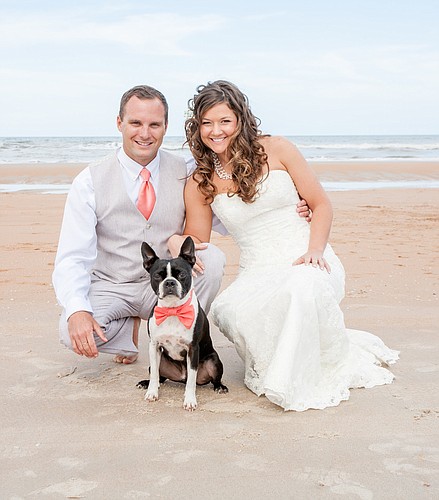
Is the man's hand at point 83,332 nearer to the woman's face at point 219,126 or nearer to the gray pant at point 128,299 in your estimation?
the gray pant at point 128,299

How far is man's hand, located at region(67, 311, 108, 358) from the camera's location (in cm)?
406

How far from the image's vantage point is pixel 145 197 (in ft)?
15.0

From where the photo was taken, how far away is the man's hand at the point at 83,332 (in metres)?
4.06

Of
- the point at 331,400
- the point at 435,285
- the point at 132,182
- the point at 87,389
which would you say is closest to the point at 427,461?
the point at 331,400

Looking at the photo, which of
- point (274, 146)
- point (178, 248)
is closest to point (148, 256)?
point (178, 248)

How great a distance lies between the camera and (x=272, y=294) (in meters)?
4.14

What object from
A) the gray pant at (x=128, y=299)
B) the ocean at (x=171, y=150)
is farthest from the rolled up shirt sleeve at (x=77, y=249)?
the ocean at (x=171, y=150)

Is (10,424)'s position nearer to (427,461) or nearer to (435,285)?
(427,461)

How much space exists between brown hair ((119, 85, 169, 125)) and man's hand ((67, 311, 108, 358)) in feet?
4.55

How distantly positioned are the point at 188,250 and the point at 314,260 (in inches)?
31.7

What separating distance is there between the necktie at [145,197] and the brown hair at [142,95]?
0.41 metres

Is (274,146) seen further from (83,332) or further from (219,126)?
(83,332)

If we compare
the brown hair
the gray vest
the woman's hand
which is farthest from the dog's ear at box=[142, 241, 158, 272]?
the brown hair

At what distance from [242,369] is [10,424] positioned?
5.39ft
